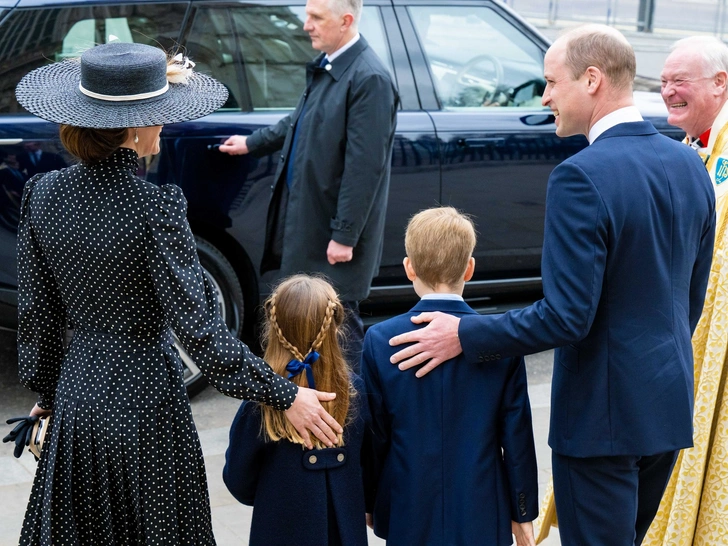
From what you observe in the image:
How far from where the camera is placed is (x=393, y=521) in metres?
2.73

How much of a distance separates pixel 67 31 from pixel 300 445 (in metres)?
2.90

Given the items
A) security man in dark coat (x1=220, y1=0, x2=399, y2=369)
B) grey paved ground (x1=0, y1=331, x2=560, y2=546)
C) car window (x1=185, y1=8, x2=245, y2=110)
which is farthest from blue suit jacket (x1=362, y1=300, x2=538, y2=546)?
car window (x1=185, y1=8, x2=245, y2=110)

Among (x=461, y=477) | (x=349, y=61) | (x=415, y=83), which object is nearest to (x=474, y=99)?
(x=415, y=83)

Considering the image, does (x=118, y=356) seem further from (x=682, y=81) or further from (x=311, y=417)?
(x=682, y=81)

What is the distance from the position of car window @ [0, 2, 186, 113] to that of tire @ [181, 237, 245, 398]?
99 cm

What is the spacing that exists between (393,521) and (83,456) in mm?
826

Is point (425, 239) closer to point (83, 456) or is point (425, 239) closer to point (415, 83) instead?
point (83, 456)

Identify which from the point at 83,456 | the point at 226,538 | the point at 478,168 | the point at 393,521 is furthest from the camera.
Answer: the point at 478,168

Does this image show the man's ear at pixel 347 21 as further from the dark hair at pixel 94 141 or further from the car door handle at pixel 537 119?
the dark hair at pixel 94 141

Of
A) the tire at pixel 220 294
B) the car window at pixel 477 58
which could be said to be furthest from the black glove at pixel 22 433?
the car window at pixel 477 58

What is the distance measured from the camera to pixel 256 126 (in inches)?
195

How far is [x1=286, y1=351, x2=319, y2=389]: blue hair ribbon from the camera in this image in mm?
2533

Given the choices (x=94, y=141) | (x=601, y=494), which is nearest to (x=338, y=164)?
(x=94, y=141)

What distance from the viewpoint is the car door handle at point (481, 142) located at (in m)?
5.31
